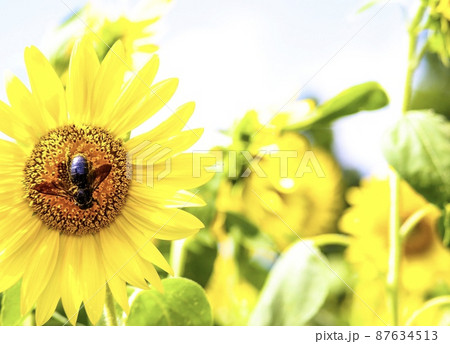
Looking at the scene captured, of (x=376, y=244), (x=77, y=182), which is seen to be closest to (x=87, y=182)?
(x=77, y=182)

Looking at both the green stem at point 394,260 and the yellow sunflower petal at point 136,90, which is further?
the green stem at point 394,260

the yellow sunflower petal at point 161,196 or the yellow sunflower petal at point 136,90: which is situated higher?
the yellow sunflower petal at point 136,90

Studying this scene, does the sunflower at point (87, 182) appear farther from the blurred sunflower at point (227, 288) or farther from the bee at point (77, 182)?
the blurred sunflower at point (227, 288)

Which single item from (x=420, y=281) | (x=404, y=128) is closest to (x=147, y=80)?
(x=404, y=128)

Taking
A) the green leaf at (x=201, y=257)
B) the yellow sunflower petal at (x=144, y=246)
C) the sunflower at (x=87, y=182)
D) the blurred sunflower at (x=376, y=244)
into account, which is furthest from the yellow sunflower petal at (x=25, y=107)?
the blurred sunflower at (x=376, y=244)

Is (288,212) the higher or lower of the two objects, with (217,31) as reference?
lower

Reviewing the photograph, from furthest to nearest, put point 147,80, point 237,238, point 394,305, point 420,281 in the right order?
point 420,281, point 237,238, point 394,305, point 147,80

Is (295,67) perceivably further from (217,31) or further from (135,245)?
(135,245)
